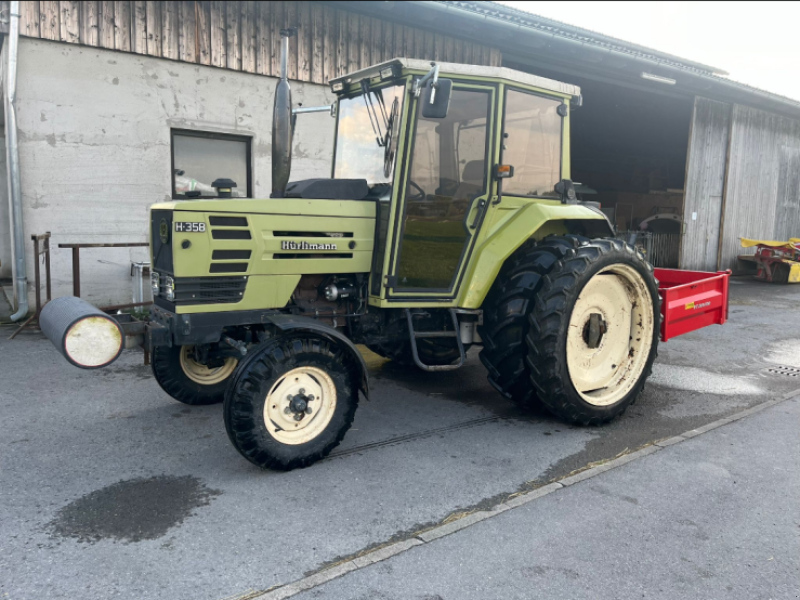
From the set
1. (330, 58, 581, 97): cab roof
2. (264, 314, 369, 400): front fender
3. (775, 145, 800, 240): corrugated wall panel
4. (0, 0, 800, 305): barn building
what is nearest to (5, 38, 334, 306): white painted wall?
(0, 0, 800, 305): barn building

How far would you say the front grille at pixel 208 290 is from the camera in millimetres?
3578

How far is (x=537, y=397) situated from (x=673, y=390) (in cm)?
168

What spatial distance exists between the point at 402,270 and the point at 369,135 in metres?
1.00

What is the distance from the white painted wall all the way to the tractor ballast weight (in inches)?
160

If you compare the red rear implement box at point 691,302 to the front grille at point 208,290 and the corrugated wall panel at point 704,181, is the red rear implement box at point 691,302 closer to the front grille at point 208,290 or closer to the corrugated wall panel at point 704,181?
the front grille at point 208,290

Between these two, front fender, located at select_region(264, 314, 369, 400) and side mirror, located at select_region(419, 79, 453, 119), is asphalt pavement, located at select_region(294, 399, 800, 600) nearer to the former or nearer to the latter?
front fender, located at select_region(264, 314, 369, 400)

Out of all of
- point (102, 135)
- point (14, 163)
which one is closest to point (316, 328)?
point (14, 163)

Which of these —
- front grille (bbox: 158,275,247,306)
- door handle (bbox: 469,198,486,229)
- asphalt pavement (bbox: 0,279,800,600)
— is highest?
door handle (bbox: 469,198,486,229)

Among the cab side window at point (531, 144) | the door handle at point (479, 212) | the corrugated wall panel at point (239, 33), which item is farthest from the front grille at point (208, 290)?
the corrugated wall panel at point (239, 33)

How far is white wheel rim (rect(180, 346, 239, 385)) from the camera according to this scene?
14.9ft

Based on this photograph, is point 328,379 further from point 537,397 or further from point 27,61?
point 27,61

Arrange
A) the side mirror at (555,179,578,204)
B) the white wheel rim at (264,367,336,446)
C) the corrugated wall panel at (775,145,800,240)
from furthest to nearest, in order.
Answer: the corrugated wall panel at (775,145,800,240) < the side mirror at (555,179,578,204) < the white wheel rim at (264,367,336,446)

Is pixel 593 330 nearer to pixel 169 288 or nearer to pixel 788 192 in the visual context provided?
pixel 169 288

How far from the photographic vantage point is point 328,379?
3.62 meters
